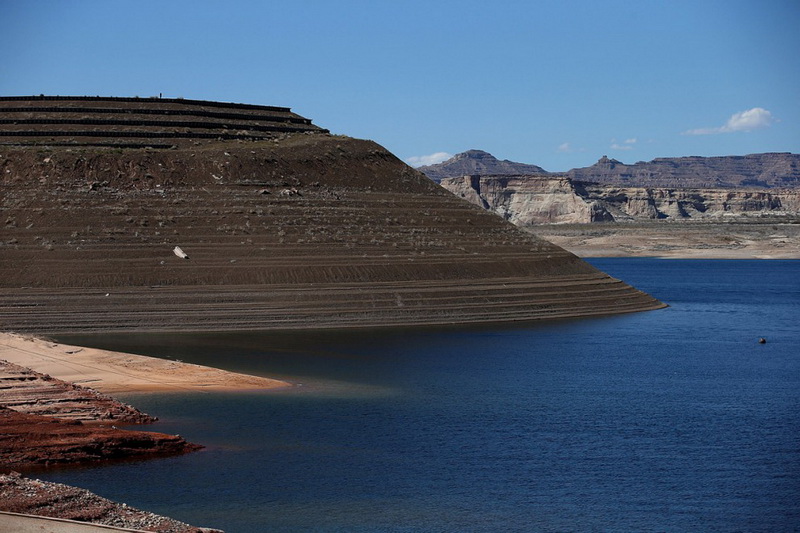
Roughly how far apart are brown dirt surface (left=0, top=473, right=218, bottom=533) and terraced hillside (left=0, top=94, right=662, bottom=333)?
1708 inches

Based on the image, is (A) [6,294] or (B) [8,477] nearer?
(B) [8,477]

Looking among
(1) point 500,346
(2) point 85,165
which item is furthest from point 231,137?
(1) point 500,346

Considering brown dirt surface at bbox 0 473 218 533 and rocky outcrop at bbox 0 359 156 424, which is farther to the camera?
rocky outcrop at bbox 0 359 156 424

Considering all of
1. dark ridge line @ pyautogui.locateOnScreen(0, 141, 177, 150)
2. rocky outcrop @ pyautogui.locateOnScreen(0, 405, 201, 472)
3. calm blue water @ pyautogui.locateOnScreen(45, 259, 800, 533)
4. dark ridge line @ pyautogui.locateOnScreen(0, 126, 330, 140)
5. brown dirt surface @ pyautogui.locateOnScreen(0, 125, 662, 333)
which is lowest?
calm blue water @ pyautogui.locateOnScreen(45, 259, 800, 533)

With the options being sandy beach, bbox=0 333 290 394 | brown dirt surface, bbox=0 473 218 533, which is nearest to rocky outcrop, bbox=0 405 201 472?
brown dirt surface, bbox=0 473 218 533

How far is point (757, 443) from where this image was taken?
127 feet

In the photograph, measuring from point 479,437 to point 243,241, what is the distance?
43.5m

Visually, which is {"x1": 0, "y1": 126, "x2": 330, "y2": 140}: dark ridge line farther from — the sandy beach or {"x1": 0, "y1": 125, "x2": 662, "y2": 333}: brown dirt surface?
the sandy beach

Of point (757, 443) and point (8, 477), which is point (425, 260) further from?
point (8, 477)

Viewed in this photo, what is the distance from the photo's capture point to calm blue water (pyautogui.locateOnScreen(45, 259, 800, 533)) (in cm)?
3003

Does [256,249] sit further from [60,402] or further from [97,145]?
[60,402]

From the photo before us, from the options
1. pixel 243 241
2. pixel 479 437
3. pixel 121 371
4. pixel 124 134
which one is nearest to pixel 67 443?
pixel 479 437

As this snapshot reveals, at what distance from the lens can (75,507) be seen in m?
26.4

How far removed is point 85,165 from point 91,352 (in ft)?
101
